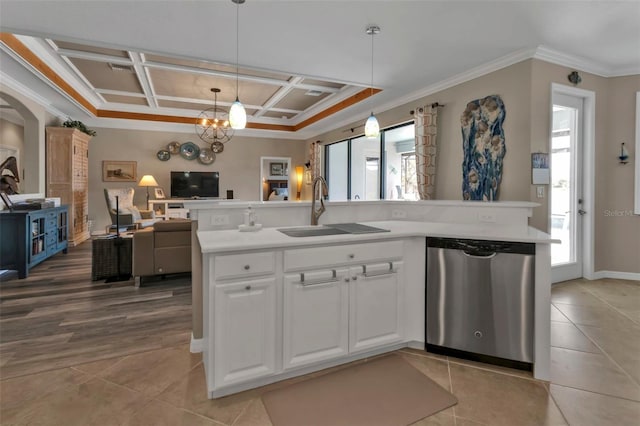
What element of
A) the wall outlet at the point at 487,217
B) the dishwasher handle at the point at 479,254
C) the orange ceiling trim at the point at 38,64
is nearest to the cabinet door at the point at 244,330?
the dishwasher handle at the point at 479,254

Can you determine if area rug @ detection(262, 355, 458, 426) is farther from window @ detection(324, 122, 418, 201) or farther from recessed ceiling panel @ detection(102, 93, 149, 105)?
recessed ceiling panel @ detection(102, 93, 149, 105)

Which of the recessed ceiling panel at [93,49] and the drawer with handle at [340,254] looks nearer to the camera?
the drawer with handle at [340,254]

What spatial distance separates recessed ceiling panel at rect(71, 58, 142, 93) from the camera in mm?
4793

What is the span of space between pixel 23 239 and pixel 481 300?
17.5ft

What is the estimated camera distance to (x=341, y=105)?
20.8 feet

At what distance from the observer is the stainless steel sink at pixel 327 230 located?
A: 89.2 inches

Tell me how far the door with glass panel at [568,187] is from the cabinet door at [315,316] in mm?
3407

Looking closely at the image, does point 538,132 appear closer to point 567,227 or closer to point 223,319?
point 567,227

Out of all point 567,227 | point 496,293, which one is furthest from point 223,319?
point 567,227

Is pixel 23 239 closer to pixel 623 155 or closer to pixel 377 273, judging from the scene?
pixel 377 273

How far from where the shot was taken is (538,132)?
11.4 feet

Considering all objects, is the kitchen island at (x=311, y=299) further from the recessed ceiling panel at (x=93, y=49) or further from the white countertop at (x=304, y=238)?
the recessed ceiling panel at (x=93, y=49)

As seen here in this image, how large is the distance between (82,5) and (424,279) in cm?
350

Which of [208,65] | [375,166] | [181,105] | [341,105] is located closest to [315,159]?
[375,166]
